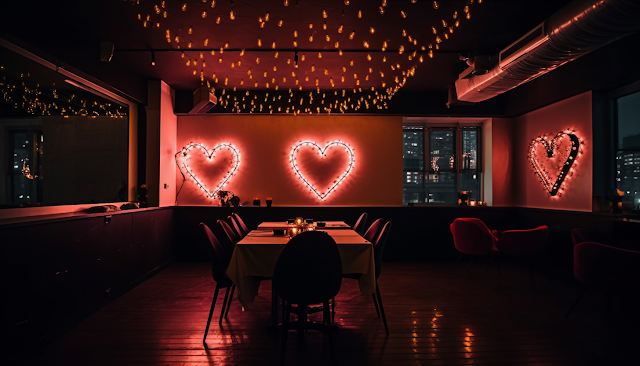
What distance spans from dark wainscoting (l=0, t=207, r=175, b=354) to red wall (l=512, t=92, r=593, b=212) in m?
6.36

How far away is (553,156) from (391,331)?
447 cm

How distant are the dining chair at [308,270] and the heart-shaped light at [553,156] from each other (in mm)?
4684

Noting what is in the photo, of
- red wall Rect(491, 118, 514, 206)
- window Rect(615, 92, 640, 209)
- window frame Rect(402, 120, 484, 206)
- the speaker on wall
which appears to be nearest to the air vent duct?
the speaker on wall

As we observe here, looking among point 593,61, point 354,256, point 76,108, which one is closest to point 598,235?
point 593,61

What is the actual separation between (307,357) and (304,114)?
16.8 feet

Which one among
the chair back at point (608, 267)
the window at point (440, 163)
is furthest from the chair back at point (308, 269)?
the window at point (440, 163)

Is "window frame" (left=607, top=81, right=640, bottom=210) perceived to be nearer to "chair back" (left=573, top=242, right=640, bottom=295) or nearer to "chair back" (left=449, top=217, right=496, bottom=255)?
"chair back" (left=449, top=217, right=496, bottom=255)

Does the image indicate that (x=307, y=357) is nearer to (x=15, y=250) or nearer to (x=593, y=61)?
(x=15, y=250)

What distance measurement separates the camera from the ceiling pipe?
3.02 m

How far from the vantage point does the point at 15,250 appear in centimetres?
288

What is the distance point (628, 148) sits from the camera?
201 inches

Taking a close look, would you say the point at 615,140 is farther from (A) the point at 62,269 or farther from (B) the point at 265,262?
(A) the point at 62,269

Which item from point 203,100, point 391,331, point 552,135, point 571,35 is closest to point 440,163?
point 552,135

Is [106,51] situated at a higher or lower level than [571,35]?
higher
